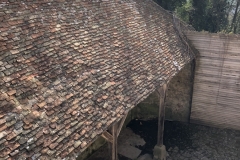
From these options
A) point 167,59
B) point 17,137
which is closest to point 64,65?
point 17,137

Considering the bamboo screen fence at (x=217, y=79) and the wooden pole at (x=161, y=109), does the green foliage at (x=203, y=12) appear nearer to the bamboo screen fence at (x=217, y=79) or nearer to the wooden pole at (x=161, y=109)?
the bamboo screen fence at (x=217, y=79)

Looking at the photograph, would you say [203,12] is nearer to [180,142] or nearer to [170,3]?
[170,3]

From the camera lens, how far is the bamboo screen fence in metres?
10.5

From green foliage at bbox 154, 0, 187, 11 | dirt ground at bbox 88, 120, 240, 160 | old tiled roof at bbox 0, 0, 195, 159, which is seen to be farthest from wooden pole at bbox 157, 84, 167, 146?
green foliage at bbox 154, 0, 187, 11

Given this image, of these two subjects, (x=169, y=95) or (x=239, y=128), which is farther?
(x=169, y=95)

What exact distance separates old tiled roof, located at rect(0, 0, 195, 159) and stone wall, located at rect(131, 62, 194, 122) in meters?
2.16

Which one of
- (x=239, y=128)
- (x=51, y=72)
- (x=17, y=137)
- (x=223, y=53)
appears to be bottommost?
(x=239, y=128)

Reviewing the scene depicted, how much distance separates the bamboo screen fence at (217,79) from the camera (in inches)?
412

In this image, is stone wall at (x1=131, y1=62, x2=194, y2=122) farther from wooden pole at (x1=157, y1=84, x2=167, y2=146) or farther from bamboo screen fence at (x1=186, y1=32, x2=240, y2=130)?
wooden pole at (x1=157, y1=84, x2=167, y2=146)

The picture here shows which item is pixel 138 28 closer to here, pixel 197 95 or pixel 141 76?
pixel 141 76

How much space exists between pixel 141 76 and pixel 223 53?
186 inches

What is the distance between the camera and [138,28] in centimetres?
956

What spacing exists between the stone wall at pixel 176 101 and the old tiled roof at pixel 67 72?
2158mm

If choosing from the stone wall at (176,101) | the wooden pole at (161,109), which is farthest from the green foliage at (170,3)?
the wooden pole at (161,109)
